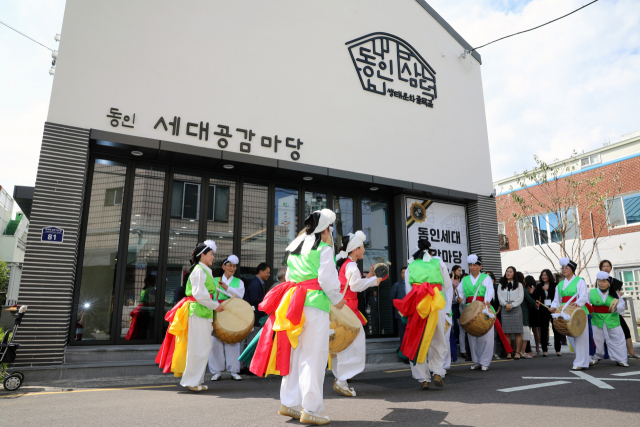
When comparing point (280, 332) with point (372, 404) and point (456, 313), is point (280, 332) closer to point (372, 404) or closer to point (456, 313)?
point (372, 404)

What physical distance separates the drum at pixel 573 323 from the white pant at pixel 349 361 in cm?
374

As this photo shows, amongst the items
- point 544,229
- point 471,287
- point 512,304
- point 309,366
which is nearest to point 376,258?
point 471,287

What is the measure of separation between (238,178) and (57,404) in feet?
16.8

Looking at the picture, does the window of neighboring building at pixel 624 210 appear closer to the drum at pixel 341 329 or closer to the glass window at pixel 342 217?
the glass window at pixel 342 217

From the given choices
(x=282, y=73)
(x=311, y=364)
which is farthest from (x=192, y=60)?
(x=311, y=364)

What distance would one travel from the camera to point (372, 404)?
4680 mm

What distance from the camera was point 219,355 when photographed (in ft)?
21.5

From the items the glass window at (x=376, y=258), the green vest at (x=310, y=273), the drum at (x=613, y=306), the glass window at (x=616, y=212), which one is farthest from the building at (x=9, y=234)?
the glass window at (x=616, y=212)

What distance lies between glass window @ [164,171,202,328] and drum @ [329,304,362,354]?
12.5 feet

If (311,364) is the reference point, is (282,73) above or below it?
above

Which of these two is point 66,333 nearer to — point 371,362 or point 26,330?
point 26,330

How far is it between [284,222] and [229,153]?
196 cm

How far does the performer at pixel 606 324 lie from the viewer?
7.68 metres

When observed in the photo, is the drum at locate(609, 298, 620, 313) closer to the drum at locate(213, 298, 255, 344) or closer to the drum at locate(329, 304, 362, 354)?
the drum at locate(329, 304, 362, 354)
